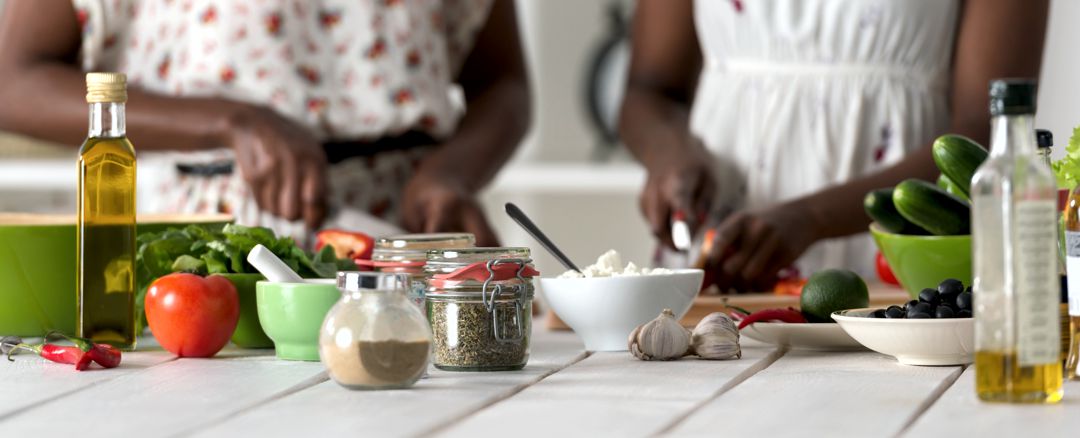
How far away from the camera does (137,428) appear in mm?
961

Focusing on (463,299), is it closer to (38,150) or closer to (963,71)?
(963,71)

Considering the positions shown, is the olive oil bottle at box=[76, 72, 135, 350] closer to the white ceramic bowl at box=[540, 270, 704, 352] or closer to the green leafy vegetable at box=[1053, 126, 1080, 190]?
the white ceramic bowl at box=[540, 270, 704, 352]

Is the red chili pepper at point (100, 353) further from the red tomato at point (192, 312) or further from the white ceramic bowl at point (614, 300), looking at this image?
the white ceramic bowl at point (614, 300)

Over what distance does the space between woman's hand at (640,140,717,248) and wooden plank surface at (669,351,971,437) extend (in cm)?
78

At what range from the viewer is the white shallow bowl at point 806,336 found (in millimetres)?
1316

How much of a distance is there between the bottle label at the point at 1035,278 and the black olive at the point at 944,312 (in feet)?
0.67

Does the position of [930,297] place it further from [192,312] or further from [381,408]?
[192,312]

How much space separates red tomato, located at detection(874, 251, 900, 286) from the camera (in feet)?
6.21

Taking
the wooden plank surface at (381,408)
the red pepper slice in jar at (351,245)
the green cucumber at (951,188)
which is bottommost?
the wooden plank surface at (381,408)

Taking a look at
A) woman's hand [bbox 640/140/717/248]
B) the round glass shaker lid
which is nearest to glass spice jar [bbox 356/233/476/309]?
the round glass shaker lid

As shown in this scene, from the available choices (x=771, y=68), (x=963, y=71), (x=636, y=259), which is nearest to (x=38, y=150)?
(x=636, y=259)

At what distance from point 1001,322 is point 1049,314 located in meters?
0.04

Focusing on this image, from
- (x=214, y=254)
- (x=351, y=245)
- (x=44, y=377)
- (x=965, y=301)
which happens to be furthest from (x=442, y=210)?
(x=965, y=301)

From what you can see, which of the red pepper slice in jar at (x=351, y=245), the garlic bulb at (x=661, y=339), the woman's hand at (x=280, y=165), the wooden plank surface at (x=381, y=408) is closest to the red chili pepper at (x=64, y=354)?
the wooden plank surface at (x=381, y=408)
